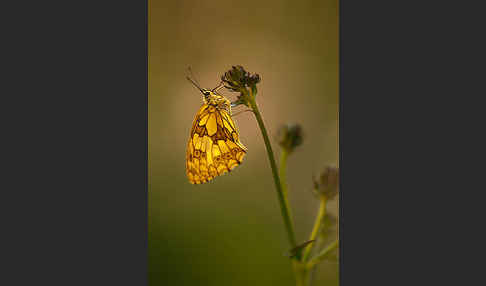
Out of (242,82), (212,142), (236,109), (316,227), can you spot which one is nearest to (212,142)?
(212,142)

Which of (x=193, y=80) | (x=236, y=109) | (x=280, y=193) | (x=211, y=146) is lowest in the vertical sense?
(x=280, y=193)

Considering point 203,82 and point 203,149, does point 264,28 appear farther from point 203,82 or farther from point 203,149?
point 203,149

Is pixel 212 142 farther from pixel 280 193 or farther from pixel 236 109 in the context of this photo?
pixel 280 193

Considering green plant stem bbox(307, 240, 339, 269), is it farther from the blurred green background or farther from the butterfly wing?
the butterfly wing

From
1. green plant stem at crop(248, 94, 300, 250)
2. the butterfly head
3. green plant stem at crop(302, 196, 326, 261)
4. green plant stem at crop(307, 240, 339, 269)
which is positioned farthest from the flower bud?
green plant stem at crop(307, 240, 339, 269)

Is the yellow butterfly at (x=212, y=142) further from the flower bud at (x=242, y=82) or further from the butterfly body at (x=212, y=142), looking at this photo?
the flower bud at (x=242, y=82)

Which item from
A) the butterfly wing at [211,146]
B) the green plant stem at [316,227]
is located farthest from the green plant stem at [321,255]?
the butterfly wing at [211,146]

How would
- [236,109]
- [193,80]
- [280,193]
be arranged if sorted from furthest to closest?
[193,80]
[236,109]
[280,193]
